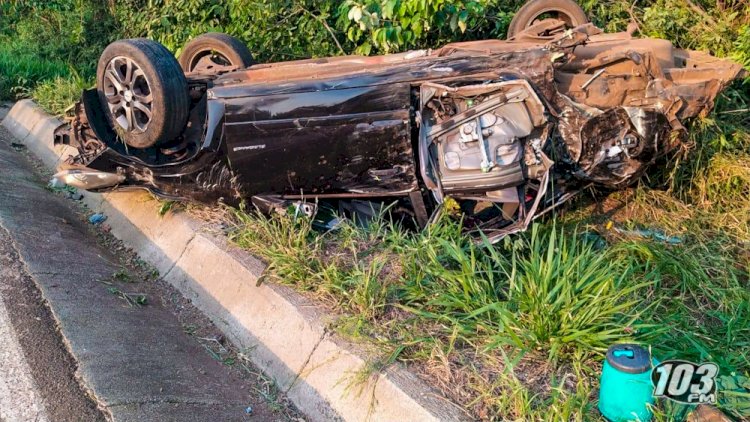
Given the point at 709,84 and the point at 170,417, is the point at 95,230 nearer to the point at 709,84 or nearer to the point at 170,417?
the point at 170,417

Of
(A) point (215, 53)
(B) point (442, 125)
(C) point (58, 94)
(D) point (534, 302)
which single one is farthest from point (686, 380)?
(C) point (58, 94)

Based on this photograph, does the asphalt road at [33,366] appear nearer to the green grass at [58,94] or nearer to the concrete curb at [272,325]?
the concrete curb at [272,325]

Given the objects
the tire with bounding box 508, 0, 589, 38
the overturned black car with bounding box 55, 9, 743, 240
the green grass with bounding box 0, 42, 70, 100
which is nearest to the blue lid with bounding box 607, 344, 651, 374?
the overturned black car with bounding box 55, 9, 743, 240

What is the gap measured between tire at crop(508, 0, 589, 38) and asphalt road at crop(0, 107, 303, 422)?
3.82 meters

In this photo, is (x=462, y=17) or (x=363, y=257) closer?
(x=363, y=257)

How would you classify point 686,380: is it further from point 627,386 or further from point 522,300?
point 522,300

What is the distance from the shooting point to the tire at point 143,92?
4.27 metres

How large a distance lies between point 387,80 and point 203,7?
513 centimetres

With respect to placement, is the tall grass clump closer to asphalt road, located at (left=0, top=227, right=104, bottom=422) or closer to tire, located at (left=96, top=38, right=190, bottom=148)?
asphalt road, located at (left=0, top=227, right=104, bottom=422)

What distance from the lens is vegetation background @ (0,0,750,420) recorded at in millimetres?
2785

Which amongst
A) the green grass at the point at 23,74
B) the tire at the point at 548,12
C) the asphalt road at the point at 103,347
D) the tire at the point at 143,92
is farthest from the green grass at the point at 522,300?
the green grass at the point at 23,74

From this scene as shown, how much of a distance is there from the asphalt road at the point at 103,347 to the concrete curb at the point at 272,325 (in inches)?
4.2

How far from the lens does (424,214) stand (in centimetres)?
420

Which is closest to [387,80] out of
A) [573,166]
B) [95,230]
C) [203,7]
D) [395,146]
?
[395,146]
